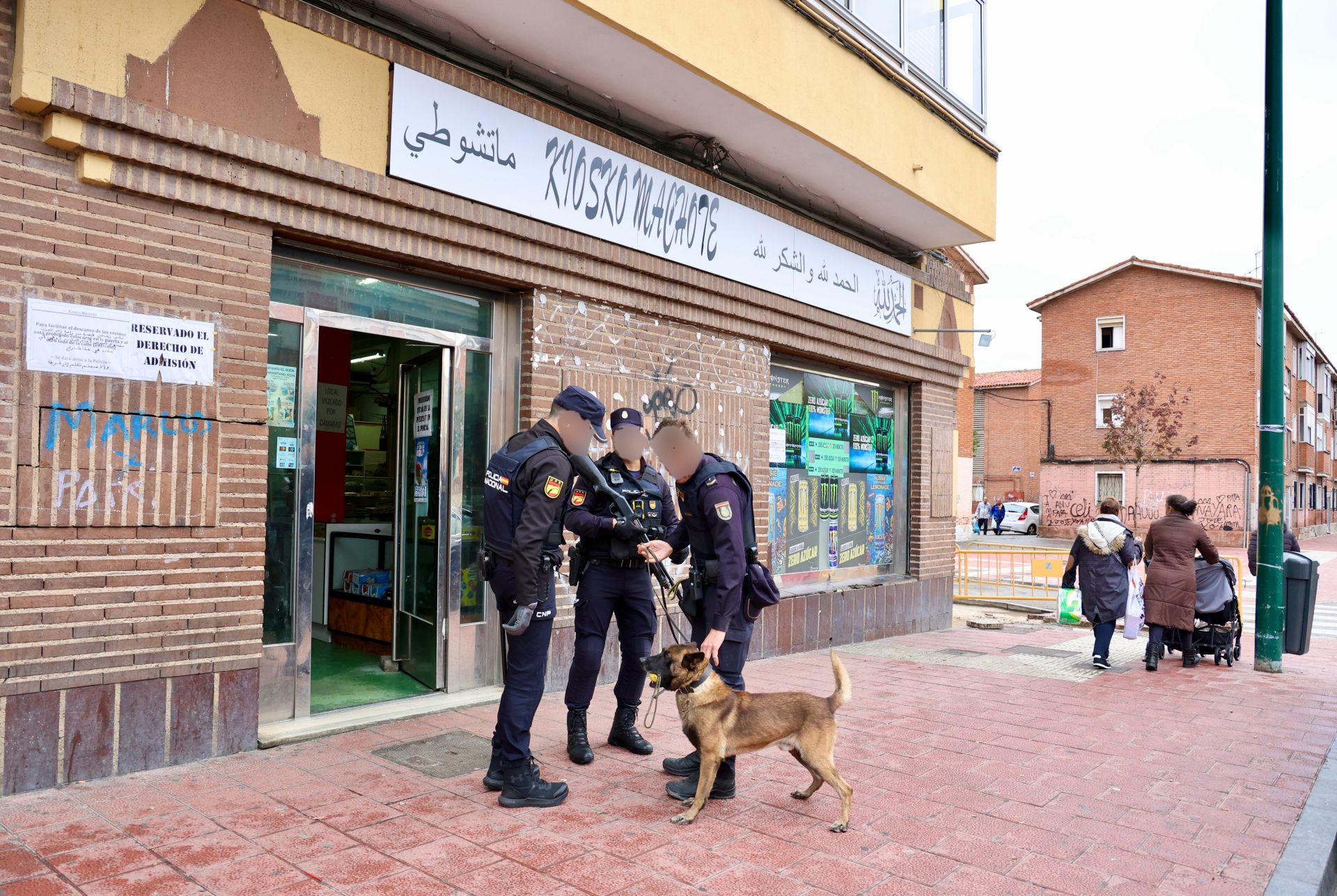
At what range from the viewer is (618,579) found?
516cm

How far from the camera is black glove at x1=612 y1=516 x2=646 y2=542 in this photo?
16.2 ft

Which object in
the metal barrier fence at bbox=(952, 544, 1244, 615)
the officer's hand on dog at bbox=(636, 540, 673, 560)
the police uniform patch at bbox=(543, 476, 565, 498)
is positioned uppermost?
the police uniform patch at bbox=(543, 476, 565, 498)

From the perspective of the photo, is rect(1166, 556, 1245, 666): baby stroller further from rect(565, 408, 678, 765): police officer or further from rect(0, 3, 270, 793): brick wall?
rect(0, 3, 270, 793): brick wall

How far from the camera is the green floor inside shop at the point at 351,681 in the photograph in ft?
20.4

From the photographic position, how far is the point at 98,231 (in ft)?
14.8

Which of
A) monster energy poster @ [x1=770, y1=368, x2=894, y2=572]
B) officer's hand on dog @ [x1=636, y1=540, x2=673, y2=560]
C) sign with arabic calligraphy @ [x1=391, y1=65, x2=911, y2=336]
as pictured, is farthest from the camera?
monster energy poster @ [x1=770, y1=368, x2=894, y2=572]

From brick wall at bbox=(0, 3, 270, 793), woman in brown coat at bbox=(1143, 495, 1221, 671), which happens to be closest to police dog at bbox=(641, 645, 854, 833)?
brick wall at bbox=(0, 3, 270, 793)

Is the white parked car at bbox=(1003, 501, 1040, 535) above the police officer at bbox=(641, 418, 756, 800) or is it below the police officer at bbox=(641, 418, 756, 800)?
below

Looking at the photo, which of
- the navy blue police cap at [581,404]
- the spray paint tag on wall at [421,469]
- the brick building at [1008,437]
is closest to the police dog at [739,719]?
the navy blue police cap at [581,404]

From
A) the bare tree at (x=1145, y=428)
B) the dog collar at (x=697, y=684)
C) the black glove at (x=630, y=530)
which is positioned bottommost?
the dog collar at (x=697, y=684)

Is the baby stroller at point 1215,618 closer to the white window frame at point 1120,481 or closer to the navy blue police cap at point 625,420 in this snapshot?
the navy blue police cap at point 625,420

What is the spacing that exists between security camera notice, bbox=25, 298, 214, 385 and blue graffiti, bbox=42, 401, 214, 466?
18cm

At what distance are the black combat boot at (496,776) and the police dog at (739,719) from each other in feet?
3.03

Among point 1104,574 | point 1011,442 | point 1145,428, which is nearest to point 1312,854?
point 1104,574
